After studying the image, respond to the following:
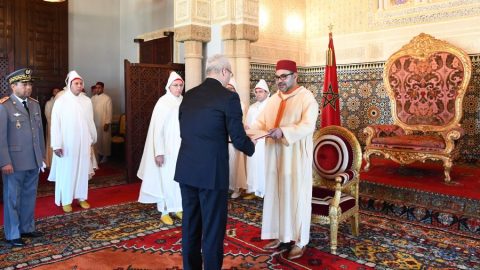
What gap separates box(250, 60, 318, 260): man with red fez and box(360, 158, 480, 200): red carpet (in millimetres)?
2038

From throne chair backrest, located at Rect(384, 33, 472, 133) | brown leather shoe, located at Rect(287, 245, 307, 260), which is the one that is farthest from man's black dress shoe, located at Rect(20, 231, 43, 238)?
throne chair backrest, located at Rect(384, 33, 472, 133)

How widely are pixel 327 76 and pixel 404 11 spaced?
5.23ft

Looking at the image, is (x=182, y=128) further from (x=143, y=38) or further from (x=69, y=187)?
(x=143, y=38)

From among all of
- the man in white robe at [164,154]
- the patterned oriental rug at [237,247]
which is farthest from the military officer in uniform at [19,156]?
the man in white robe at [164,154]

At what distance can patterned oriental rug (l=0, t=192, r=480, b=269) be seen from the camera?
3.14 metres

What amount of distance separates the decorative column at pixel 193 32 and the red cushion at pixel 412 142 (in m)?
2.84

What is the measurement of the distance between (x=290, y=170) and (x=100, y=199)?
299 cm

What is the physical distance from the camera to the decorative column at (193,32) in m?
6.36

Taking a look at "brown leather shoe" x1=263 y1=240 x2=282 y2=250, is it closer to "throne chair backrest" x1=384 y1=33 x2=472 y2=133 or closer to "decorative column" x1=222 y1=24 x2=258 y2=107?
"decorative column" x1=222 y1=24 x2=258 y2=107

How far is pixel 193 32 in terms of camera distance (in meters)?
6.36

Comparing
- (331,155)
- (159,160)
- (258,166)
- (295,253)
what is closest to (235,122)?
(295,253)

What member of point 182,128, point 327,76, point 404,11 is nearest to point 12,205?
point 182,128

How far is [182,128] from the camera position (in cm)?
254

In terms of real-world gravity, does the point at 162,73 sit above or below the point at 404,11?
below
